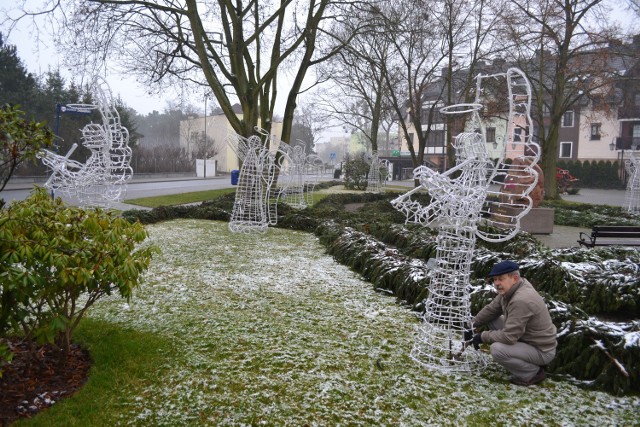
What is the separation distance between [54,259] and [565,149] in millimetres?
57482

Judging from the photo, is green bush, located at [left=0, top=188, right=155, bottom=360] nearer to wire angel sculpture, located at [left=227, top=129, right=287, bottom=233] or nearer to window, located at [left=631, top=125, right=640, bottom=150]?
wire angel sculpture, located at [left=227, top=129, right=287, bottom=233]

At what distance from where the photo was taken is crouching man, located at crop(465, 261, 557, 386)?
13.1 ft

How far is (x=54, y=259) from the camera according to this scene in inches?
139

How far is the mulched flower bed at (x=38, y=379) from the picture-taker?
3.53m

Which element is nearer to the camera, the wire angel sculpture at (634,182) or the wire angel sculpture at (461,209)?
the wire angel sculpture at (461,209)

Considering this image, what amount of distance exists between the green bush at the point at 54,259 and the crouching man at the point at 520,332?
10.8 feet

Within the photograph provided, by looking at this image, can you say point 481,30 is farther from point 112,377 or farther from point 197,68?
point 112,377

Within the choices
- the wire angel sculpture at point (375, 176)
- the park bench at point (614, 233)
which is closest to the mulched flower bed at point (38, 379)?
the park bench at point (614, 233)

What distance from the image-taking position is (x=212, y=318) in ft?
18.5

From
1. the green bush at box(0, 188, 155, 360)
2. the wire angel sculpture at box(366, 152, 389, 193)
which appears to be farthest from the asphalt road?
the green bush at box(0, 188, 155, 360)

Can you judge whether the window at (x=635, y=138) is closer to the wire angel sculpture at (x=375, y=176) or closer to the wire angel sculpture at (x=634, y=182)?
the wire angel sculpture at (x=634, y=182)

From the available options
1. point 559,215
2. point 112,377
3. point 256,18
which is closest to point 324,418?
point 112,377

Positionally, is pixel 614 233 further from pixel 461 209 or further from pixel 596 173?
pixel 596 173

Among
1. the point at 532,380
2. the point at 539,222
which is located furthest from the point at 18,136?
the point at 539,222
